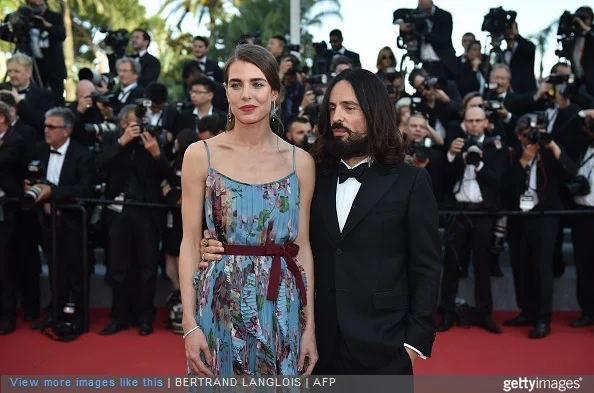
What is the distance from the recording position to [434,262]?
A: 2885 millimetres

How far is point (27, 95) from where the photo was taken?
311 inches

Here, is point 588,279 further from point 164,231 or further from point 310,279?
point 310,279

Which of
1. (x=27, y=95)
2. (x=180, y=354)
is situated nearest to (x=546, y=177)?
(x=180, y=354)

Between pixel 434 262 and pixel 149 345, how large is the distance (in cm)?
369

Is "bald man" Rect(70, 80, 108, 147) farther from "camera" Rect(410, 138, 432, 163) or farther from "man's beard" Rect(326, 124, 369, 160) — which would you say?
"man's beard" Rect(326, 124, 369, 160)

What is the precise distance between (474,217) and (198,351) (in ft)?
14.1

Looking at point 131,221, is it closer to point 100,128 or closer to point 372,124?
point 100,128

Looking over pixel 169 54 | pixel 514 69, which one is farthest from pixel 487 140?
pixel 169 54

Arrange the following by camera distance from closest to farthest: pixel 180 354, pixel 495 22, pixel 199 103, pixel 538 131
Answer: pixel 180 354, pixel 538 131, pixel 199 103, pixel 495 22

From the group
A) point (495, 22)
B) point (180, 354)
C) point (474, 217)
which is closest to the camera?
point (180, 354)

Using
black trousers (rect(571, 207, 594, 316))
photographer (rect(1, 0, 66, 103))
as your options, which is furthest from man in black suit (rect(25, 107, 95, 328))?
black trousers (rect(571, 207, 594, 316))

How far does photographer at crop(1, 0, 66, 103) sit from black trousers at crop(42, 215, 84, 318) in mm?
2037

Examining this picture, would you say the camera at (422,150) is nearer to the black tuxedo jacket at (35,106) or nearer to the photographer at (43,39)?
the black tuxedo jacket at (35,106)

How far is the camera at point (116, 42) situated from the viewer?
8750mm
